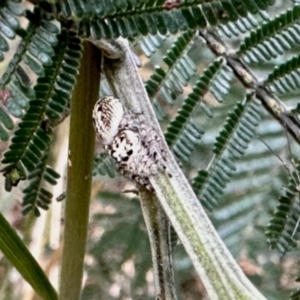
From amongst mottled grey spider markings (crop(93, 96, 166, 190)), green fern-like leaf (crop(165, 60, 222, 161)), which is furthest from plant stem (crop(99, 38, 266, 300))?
green fern-like leaf (crop(165, 60, 222, 161))

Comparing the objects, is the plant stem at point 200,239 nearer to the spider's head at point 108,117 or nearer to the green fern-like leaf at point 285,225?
the spider's head at point 108,117

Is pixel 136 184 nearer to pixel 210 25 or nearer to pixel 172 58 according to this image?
pixel 210 25

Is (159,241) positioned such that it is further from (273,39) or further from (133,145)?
(273,39)

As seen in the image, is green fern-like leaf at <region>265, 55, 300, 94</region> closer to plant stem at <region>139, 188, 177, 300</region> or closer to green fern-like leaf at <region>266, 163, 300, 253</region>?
green fern-like leaf at <region>266, 163, 300, 253</region>

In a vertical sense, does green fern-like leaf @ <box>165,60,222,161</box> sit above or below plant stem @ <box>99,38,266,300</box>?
below

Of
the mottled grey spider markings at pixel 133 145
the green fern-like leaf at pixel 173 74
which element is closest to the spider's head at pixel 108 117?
the mottled grey spider markings at pixel 133 145

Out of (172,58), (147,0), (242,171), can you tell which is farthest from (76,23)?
(242,171)

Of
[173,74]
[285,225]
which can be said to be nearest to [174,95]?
[173,74]
